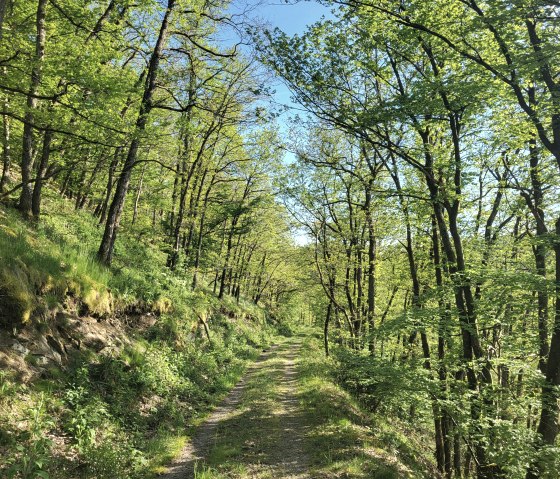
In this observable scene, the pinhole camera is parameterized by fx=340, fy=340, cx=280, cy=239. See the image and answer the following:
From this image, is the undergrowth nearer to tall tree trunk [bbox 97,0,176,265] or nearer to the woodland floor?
the woodland floor

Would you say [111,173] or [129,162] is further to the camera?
[111,173]

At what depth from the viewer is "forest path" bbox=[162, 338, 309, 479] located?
673cm

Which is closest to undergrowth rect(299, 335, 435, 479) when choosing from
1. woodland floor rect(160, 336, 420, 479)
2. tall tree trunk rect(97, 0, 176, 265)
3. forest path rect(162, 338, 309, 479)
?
woodland floor rect(160, 336, 420, 479)

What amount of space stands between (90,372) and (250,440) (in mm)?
4070

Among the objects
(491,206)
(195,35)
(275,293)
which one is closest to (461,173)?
(491,206)

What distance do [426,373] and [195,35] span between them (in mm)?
13203

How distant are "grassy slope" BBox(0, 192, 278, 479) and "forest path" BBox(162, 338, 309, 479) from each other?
534 millimetres

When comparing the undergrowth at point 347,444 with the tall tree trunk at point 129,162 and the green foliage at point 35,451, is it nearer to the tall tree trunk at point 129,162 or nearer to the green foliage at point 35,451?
the green foliage at point 35,451

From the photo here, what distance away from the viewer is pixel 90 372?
A: 24.6ft

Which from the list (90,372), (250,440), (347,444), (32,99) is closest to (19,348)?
(90,372)

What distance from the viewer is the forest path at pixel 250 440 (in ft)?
22.1

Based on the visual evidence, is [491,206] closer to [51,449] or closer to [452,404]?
[452,404]

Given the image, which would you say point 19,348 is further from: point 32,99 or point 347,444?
point 347,444

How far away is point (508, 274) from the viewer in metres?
8.03
